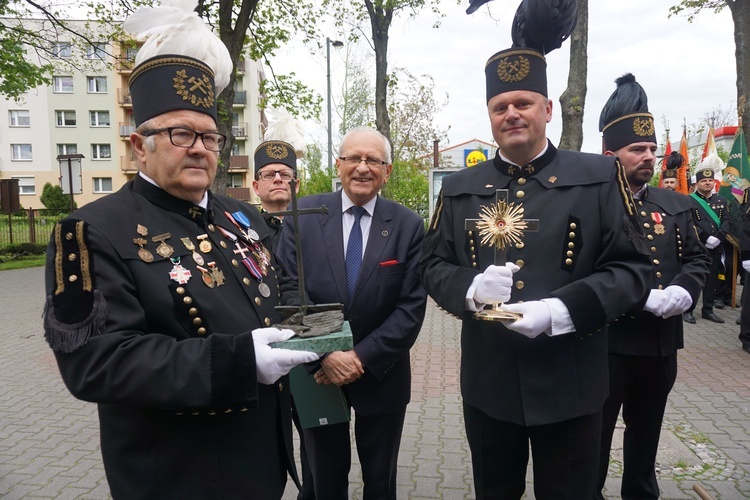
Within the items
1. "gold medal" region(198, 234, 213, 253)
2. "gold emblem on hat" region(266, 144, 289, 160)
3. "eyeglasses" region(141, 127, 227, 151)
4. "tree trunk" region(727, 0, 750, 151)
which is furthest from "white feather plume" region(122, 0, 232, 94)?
"tree trunk" region(727, 0, 750, 151)

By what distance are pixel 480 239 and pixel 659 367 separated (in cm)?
156

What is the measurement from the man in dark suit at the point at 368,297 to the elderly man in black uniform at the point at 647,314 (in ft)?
4.04

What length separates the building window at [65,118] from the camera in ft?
135

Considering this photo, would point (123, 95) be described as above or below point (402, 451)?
above

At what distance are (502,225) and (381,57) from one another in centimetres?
1292

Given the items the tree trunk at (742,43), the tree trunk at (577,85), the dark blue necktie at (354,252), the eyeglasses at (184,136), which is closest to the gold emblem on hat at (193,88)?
the eyeglasses at (184,136)

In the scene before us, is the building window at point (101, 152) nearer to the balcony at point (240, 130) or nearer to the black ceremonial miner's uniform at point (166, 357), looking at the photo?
the balcony at point (240, 130)

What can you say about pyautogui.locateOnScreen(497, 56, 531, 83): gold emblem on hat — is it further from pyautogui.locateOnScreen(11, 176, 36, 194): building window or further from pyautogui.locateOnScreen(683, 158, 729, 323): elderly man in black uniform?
pyautogui.locateOnScreen(11, 176, 36, 194): building window

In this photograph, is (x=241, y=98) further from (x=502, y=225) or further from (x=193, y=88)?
(x=502, y=225)

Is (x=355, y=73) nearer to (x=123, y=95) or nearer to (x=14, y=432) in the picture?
(x=14, y=432)

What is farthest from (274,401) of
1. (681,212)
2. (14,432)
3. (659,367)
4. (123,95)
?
(123,95)

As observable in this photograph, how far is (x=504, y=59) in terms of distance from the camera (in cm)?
241

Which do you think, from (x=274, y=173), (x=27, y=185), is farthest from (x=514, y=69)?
(x=27, y=185)

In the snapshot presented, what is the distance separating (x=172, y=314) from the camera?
70.4 inches
